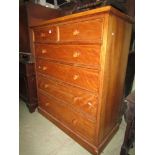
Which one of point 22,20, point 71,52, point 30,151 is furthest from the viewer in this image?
point 22,20

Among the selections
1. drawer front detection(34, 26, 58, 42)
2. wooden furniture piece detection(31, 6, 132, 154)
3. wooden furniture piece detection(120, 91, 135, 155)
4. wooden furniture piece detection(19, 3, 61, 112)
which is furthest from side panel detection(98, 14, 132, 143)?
wooden furniture piece detection(19, 3, 61, 112)

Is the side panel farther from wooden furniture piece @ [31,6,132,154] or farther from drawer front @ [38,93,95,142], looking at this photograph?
drawer front @ [38,93,95,142]

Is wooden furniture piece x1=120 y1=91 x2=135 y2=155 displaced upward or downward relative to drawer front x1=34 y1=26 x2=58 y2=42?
downward

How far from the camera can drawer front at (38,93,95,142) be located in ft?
4.26

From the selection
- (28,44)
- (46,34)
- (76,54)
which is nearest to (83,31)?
(76,54)

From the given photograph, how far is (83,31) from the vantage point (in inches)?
41.8

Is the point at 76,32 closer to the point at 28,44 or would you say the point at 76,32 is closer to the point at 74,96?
the point at 74,96

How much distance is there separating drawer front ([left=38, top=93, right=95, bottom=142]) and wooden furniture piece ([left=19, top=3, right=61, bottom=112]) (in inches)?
8.1

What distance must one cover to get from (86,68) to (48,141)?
1.01m

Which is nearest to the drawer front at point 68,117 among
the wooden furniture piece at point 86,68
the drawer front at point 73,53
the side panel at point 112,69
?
the wooden furniture piece at point 86,68

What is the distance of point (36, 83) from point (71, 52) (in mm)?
976
